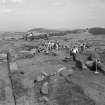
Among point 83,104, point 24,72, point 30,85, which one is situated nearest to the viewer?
point 83,104

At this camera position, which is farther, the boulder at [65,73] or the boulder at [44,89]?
the boulder at [65,73]

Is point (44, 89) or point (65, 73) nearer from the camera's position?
point (44, 89)

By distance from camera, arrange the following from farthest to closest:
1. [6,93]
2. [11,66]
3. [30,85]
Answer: [11,66] → [30,85] → [6,93]

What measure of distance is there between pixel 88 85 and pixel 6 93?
13.6ft

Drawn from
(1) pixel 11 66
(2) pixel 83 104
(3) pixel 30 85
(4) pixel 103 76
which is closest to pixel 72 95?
(2) pixel 83 104

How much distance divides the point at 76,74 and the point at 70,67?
1.95 metres

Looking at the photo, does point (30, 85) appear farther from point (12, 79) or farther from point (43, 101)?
point (43, 101)

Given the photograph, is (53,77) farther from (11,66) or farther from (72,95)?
(11,66)

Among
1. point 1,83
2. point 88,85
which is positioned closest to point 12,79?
point 1,83

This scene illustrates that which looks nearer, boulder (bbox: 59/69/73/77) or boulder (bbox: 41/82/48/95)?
boulder (bbox: 41/82/48/95)

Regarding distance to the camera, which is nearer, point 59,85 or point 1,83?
point 59,85

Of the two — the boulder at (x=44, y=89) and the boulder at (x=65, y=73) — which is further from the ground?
the boulder at (x=65, y=73)

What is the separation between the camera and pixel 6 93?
9.27m

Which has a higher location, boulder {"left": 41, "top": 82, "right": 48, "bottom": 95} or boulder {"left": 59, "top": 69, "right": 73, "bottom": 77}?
boulder {"left": 59, "top": 69, "right": 73, "bottom": 77}
